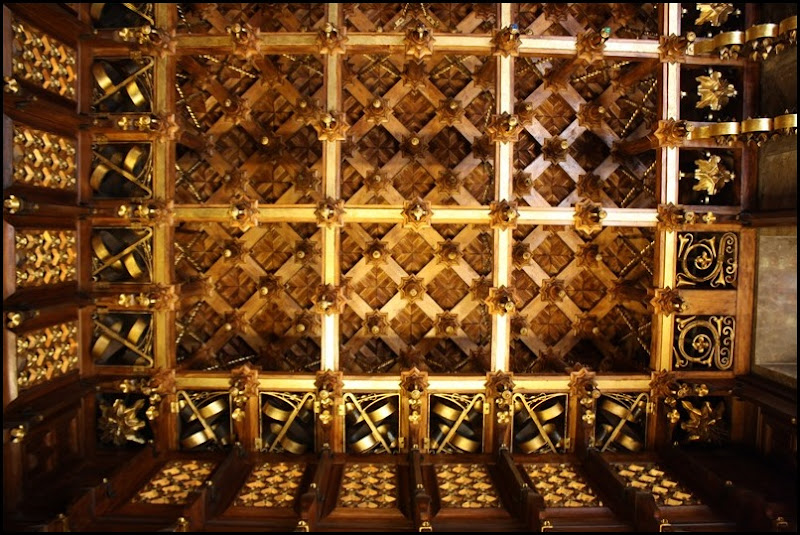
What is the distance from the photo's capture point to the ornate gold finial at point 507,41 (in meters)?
4.40

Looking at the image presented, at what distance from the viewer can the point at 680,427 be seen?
4.84 meters

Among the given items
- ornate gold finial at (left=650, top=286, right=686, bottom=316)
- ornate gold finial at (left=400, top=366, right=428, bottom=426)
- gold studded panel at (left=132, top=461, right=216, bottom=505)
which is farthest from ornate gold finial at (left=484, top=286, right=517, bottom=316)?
gold studded panel at (left=132, top=461, right=216, bottom=505)

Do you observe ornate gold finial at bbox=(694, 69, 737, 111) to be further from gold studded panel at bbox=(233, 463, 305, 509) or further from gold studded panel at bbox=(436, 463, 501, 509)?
gold studded panel at bbox=(233, 463, 305, 509)

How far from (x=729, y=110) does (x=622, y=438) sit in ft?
10.9

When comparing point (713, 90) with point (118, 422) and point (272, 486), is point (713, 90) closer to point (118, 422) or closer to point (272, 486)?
point (272, 486)

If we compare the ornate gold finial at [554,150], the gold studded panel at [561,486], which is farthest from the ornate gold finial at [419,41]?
the gold studded panel at [561,486]

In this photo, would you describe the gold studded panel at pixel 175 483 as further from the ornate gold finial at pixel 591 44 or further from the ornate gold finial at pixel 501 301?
the ornate gold finial at pixel 591 44

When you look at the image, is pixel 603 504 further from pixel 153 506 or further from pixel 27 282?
pixel 27 282

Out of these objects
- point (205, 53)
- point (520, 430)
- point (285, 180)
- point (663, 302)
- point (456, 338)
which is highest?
point (205, 53)

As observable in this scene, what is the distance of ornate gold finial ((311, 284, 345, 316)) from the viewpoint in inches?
176

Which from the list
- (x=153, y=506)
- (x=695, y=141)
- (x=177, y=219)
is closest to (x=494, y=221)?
(x=695, y=141)

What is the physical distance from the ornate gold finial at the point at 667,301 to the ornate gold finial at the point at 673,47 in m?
2.10

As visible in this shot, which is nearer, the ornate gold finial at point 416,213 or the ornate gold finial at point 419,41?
the ornate gold finial at point 419,41

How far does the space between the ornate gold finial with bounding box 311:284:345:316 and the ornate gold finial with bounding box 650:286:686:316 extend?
2929 mm
